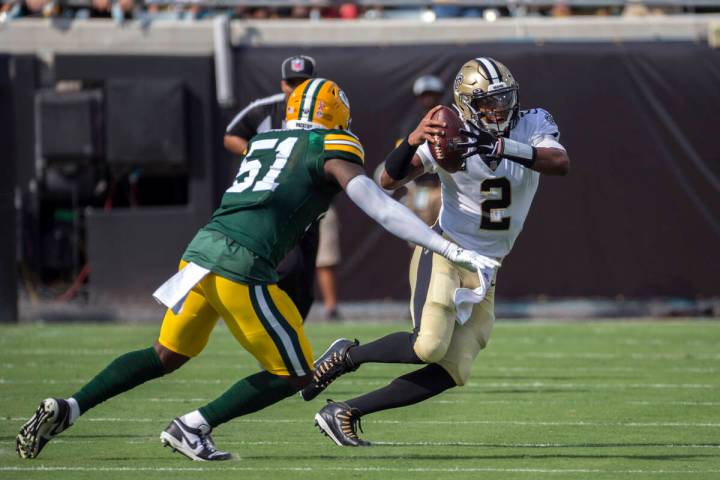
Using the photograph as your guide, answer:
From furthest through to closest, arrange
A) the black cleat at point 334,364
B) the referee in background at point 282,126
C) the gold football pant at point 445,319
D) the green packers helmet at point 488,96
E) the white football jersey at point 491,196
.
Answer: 1. the referee in background at point 282,126
2. the black cleat at point 334,364
3. the white football jersey at point 491,196
4. the green packers helmet at point 488,96
5. the gold football pant at point 445,319

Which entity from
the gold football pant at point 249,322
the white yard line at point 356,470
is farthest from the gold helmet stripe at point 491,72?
the white yard line at point 356,470

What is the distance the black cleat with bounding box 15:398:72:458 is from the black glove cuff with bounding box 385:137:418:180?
1615 millimetres

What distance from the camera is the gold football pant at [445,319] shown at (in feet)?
18.3

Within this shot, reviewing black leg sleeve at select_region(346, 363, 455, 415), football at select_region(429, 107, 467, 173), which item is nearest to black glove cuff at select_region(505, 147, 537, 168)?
football at select_region(429, 107, 467, 173)

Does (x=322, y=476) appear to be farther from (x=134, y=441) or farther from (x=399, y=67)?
(x=399, y=67)

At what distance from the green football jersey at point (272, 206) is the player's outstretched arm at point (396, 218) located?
0.12 meters

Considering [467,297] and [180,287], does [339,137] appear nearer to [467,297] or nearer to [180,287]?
[180,287]

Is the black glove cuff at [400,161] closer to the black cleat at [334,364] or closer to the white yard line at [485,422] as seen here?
the black cleat at [334,364]

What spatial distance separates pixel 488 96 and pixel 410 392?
4.15 feet

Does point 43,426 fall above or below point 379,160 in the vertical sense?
above

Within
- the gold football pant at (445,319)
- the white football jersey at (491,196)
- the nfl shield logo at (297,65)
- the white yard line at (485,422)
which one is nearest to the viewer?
the gold football pant at (445,319)

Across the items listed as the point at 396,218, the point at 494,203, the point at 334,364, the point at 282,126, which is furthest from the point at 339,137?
the point at 282,126

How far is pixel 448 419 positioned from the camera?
6.62 m

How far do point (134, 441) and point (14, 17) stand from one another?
885 centimetres
